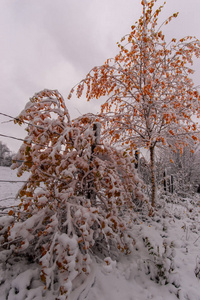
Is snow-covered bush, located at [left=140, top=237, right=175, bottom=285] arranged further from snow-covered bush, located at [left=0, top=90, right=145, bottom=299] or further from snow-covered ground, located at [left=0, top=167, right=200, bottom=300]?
snow-covered bush, located at [left=0, top=90, right=145, bottom=299]

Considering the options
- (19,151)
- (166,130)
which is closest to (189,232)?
(166,130)

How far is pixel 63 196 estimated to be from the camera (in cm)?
192

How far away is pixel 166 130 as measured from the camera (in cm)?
418

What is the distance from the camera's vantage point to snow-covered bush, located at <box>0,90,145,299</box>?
174 centimetres

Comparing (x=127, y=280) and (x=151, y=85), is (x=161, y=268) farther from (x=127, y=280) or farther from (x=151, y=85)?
(x=151, y=85)

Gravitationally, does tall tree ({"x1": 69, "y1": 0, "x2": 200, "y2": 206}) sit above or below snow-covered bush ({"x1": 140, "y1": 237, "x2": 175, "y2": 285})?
above

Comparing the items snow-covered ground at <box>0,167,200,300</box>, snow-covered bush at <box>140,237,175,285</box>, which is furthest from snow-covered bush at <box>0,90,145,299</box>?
snow-covered bush at <box>140,237,175,285</box>

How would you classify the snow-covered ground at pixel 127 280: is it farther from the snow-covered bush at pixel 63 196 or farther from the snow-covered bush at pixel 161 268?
the snow-covered bush at pixel 63 196

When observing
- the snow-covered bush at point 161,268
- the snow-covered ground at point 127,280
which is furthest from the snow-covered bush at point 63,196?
the snow-covered bush at point 161,268

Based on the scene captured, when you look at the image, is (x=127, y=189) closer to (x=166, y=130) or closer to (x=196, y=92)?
(x=166, y=130)

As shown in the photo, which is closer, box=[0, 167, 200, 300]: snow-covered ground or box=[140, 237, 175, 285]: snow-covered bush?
box=[0, 167, 200, 300]: snow-covered ground

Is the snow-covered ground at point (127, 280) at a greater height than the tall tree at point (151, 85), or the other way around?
the tall tree at point (151, 85)

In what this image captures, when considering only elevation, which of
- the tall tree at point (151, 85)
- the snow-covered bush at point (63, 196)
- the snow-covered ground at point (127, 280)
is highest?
the tall tree at point (151, 85)

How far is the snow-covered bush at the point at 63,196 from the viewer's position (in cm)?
174
